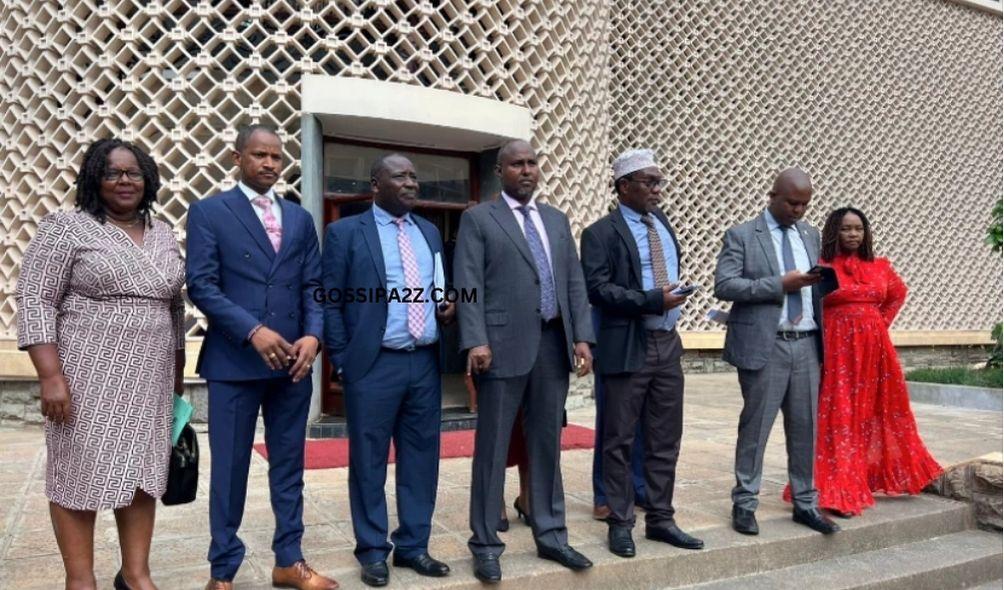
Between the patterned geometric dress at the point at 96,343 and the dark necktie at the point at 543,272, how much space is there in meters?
1.47

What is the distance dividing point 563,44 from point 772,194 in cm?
408

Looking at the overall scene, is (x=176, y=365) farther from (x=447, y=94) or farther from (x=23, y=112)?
(x=23, y=112)

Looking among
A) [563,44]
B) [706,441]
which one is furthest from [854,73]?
[706,441]

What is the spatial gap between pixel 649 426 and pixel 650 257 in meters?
0.79

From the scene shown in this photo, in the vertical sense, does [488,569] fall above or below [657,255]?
below

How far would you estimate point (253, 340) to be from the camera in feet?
9.14

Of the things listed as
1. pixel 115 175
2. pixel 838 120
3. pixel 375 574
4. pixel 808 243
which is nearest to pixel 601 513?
pixel 375 574

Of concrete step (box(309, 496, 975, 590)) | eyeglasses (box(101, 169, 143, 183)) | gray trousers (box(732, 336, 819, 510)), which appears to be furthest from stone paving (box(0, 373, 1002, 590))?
eyeglasses (box(101, 169, 143, 183))

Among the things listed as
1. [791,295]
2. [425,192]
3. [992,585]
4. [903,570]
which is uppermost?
[425,192]

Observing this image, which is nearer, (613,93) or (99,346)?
(99,346)

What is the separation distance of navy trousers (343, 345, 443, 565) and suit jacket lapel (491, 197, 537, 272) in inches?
21.0

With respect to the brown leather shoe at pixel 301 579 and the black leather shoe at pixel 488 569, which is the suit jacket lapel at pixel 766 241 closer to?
the black leather shoe at pixel 488 569

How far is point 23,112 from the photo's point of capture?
6.49 metres

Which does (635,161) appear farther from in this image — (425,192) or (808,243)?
(425,192)
